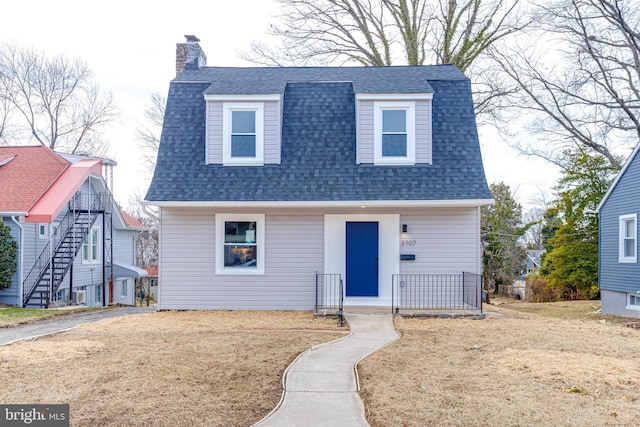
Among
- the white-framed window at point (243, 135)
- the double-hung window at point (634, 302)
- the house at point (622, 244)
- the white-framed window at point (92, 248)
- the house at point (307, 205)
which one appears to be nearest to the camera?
the house at point (307, 205)

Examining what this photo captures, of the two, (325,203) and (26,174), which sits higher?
(26,174)

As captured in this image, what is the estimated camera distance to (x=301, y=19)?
25.2 m

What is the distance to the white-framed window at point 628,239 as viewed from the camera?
1686cm

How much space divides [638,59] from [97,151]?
28893 millimetres

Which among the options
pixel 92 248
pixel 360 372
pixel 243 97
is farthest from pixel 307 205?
pixel 92 248

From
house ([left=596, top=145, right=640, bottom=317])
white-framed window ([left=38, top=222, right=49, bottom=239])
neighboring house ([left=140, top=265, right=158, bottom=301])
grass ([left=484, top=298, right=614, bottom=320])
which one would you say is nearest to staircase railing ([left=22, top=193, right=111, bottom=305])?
white-framed window ([left=38, top=222, right=49, bottom=239])

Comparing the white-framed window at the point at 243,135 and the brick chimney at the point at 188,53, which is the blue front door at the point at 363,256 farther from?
the brick chimney at the point at 188,53

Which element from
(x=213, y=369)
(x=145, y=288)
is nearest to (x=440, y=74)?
(x=213, y=369)

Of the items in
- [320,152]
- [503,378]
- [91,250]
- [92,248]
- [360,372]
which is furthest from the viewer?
[92,248]

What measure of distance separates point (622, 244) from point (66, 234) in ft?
62.6

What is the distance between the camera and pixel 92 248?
23594 mm

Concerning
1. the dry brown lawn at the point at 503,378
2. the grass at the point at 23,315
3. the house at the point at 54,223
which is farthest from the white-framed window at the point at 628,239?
the house at the point at 54,223

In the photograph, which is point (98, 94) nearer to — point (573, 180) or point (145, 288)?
point (145, 288)

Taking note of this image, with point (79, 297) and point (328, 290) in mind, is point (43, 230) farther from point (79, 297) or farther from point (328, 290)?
point (328, 290)
